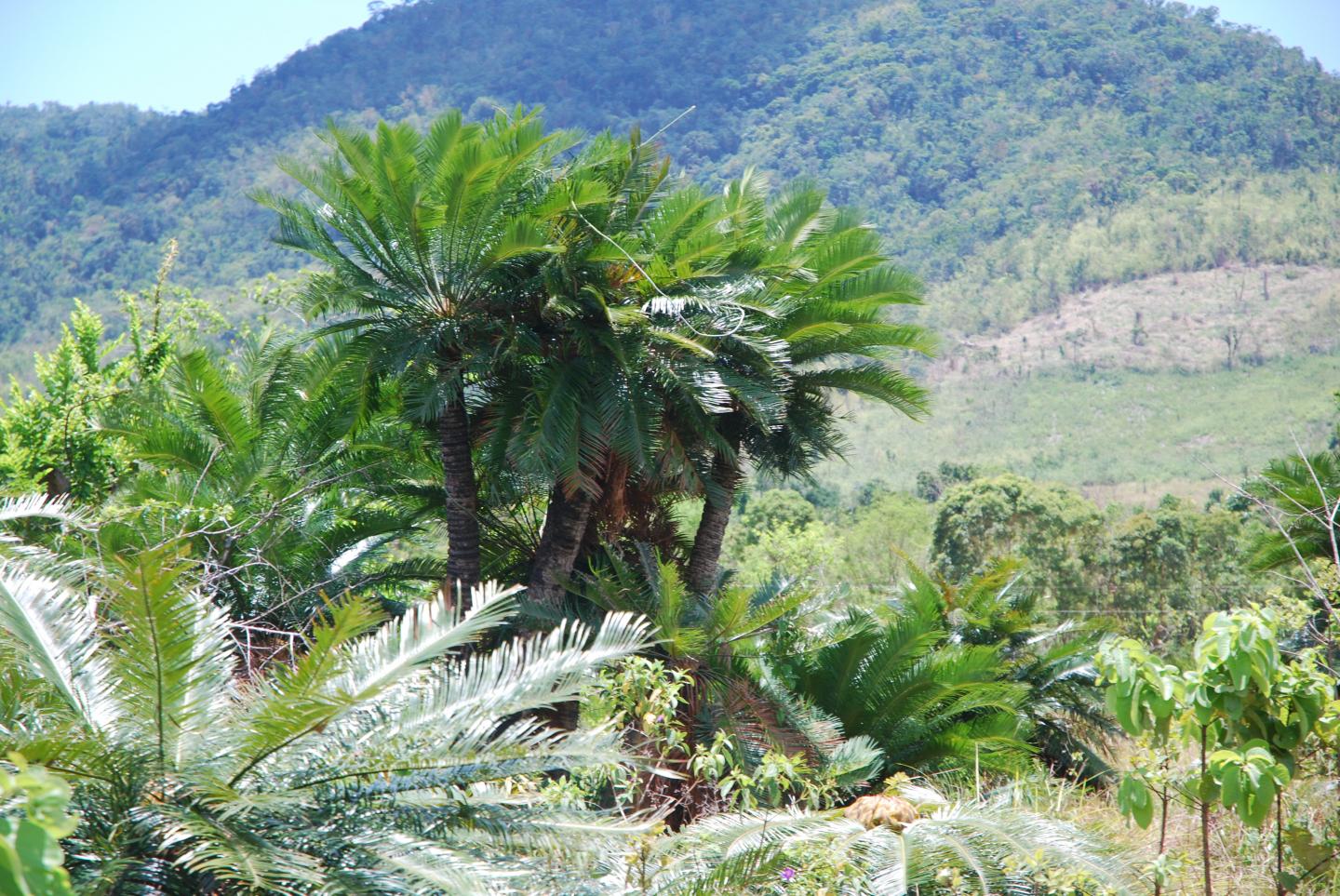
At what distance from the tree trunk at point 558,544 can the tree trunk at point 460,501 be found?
0.61 meters

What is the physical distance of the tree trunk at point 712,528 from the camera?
1133 cm

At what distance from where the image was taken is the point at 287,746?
164 inches

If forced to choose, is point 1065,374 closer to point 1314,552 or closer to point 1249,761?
point 1314,552

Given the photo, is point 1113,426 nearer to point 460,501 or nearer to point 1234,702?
point 460,501

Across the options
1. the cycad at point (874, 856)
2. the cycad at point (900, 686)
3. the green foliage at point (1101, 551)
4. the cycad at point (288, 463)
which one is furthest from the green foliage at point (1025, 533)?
the cycad at point (874, 856)

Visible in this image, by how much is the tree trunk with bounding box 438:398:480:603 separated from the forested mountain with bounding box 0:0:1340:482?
5912cm

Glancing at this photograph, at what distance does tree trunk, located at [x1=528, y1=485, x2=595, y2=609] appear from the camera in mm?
10414

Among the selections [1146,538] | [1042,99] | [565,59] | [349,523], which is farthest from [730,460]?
[565,59]

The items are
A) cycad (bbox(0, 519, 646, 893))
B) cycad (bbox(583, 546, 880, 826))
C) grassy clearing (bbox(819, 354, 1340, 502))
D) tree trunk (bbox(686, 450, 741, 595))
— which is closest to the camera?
cycad (bbox(0, 519, 646, 893))

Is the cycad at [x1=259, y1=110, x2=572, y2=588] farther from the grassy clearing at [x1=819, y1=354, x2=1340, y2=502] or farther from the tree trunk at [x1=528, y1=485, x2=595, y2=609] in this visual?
the grassy clearing at [x1=819, y1=354, x2=1340, y2=502]

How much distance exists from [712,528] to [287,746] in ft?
24.4

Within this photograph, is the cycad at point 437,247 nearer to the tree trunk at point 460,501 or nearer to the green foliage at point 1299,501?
the tree trunk at point 460,501

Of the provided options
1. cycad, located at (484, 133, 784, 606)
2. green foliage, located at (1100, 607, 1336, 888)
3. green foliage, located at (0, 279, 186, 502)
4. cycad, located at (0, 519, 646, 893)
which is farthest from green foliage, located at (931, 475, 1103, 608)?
cycad, located at (0, 519, 646, 893)

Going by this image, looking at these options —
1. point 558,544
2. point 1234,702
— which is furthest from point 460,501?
point 1234,702
